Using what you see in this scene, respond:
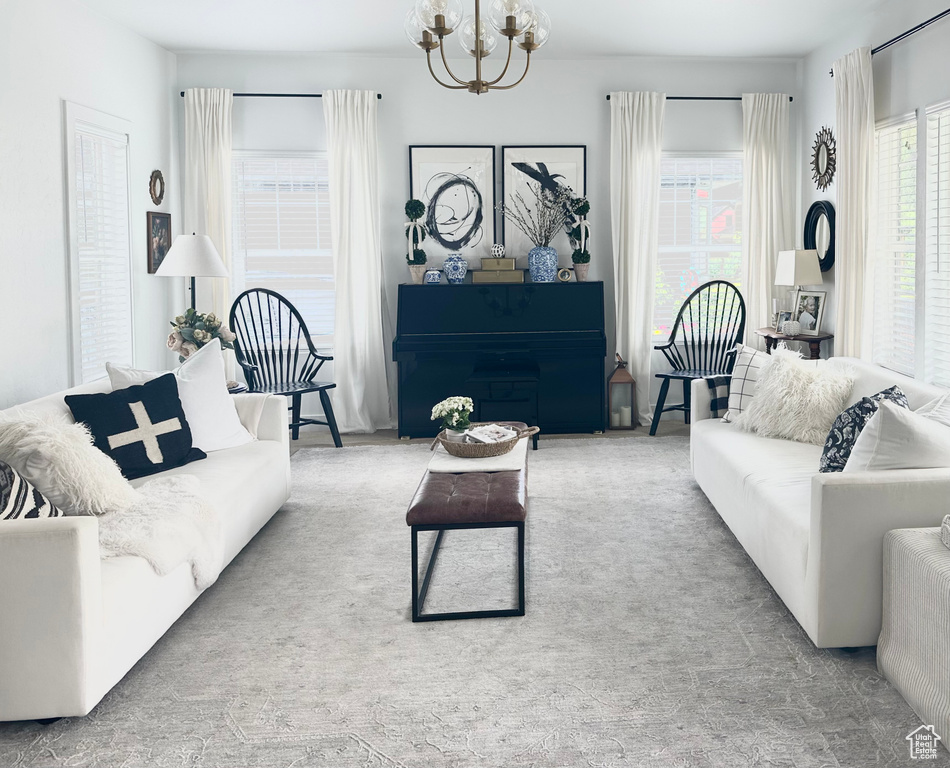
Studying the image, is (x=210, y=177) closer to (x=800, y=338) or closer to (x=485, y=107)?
(x=485, y=107)

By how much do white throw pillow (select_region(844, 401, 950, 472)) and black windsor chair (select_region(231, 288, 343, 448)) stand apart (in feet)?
12.0

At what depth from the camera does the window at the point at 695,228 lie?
6449mm

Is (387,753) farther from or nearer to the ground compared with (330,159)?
nearer to the ground

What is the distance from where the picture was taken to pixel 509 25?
300 centimetres

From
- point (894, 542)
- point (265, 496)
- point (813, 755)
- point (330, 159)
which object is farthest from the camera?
point (330, 159)

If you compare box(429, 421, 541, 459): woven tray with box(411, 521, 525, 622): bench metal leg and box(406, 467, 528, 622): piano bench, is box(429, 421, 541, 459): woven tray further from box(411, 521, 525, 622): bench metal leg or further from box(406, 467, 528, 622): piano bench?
box(411, 521, 525, 622): bench metal leg

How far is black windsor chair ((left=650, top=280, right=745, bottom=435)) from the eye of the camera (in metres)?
6.05

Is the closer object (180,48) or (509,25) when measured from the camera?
(509,25)

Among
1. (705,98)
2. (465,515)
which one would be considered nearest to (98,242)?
(465,515)

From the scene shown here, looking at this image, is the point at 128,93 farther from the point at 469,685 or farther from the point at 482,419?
the point at 469,685

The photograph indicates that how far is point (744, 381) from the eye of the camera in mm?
4391

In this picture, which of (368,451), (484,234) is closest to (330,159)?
(484,234)

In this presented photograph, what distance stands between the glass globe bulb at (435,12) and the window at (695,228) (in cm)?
375

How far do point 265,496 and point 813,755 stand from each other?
8.38ft
